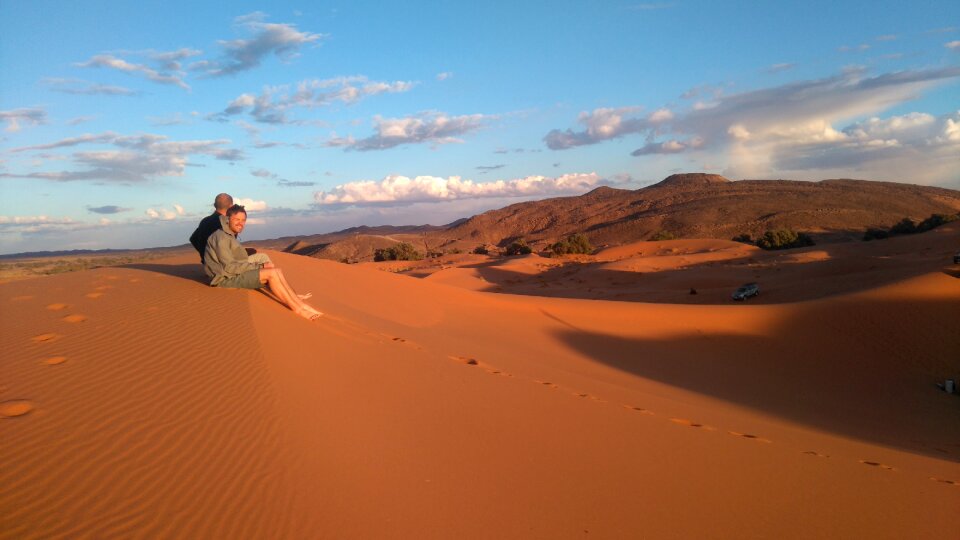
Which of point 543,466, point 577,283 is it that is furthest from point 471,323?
point 577,283

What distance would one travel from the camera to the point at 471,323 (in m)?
11.1

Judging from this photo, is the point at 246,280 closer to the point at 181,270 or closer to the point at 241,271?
the point at 241,271

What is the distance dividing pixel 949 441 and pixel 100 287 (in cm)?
1174

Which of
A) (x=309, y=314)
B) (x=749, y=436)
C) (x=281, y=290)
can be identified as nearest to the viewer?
(x=749, y=436)

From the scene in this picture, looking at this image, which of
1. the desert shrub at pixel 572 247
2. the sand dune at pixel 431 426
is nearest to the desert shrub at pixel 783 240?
the desert shrub at pixel 572 247

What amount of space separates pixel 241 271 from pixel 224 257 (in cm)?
32

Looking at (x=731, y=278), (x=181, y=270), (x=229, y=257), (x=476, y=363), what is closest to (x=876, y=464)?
(x=476, y=363)

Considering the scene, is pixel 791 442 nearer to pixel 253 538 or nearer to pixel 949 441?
pixel 949 441

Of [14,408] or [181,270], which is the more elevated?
[181,270]

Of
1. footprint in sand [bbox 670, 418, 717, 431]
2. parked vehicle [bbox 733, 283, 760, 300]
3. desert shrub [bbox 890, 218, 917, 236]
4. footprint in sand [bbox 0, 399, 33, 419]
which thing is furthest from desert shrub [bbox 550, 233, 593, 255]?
footprint in sand [bbox 0, 399, 33, 419]

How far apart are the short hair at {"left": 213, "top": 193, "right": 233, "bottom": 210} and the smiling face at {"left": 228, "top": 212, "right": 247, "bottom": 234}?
36cm

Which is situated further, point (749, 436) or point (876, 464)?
point (749, 436)

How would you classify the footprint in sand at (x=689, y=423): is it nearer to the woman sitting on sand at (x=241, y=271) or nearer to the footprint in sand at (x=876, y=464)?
the footprint in sand at (x=876, y=464)

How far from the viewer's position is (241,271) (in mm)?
7703
